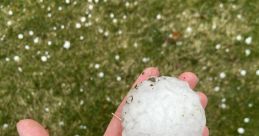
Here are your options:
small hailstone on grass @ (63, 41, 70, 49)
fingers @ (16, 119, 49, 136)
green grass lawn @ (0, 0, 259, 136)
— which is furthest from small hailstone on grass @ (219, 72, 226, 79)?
fingers @ (16, 119, 49, 136)

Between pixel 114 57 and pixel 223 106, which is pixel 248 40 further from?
pixel 114 57

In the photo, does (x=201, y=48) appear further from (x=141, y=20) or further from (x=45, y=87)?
(x=45, y=87)

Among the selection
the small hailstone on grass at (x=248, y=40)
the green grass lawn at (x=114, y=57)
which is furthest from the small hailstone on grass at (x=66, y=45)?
the small hailstone on grass at (x=248, y=40)

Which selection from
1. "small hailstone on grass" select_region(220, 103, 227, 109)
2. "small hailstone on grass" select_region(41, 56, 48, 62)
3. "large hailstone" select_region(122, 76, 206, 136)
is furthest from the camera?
"small hailstone on grass" select_region(41, 56, 48, 62)

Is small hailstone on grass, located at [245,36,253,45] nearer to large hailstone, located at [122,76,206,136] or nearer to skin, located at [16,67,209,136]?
skin, located at [16,67,209,136]

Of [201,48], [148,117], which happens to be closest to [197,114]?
[148,117]

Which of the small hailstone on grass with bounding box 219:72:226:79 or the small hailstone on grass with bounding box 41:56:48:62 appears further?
the small hailstone on grass with bounding box 41:56:48:62
